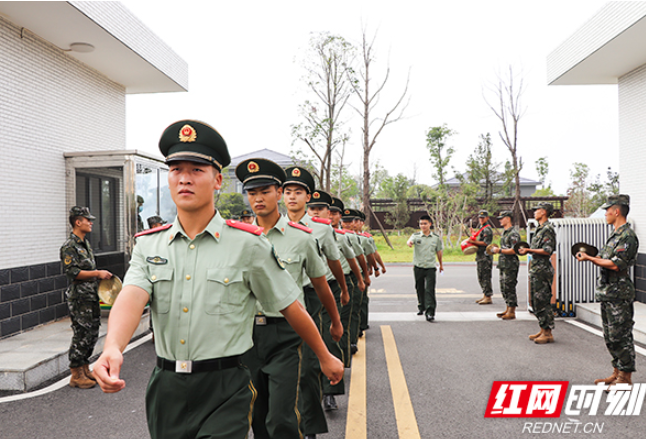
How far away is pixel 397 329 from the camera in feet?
24.7

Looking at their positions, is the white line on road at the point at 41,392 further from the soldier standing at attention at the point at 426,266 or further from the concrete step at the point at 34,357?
the soldier standing at attention at the point at 426,266

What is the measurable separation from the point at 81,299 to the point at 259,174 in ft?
9.97

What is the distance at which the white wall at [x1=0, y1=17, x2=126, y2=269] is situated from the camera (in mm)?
6922

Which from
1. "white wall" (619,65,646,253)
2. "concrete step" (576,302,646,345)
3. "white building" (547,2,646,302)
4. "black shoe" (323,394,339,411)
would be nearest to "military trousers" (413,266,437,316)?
"concrete step" (576,302,646,345)

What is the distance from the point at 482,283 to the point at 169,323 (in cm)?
934

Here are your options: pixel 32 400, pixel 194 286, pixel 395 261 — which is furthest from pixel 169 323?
pixel 395 261

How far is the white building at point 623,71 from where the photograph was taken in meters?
7.99

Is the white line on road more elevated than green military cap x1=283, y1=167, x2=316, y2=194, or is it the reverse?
green military cap x1=283, y1=167, x2=316, y2=194

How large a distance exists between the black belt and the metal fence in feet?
26.0

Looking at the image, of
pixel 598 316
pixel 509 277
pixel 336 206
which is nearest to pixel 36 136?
pixel 336 206

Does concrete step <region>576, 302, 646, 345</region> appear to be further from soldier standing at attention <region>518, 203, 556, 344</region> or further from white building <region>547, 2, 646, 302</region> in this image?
soldier standing at attention <region>518, 203, 556, 344</region>

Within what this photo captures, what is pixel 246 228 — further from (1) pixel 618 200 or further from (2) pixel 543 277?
(2) pixel 543 277

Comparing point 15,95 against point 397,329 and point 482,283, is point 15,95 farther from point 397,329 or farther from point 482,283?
point 482,283

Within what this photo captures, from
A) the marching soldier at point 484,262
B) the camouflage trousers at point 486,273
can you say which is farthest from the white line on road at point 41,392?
the camouflage trousers at point 486,273
